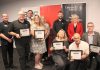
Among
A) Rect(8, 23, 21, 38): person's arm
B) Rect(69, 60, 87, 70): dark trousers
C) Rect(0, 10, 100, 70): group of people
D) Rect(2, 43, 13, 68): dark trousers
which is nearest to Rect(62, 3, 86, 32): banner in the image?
Rect(0, 10, 100, 70): group of people

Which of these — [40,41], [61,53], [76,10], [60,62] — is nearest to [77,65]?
[60,62]

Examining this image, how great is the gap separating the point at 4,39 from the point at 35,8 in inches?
104

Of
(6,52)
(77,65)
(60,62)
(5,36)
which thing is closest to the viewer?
(77,65)

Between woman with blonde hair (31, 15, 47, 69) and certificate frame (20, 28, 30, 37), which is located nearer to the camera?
certificate frame (20, 28, 30, 37)

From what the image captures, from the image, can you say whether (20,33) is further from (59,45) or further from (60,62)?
(60,62)

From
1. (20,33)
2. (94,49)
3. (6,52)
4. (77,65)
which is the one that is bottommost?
(77,65)

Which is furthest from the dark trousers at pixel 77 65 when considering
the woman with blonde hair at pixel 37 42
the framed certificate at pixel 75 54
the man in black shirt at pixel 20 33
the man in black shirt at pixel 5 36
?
the man in black shirt at pixel 5 36

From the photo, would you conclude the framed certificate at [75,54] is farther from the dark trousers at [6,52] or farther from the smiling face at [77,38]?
the dark trousers at [6,52]

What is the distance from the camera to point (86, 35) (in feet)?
17.3

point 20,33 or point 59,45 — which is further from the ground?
point 20,33

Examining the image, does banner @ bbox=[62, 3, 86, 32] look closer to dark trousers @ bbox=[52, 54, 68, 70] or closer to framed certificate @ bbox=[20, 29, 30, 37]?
dark trousers @ bbox=[52, 54, 68, 70]

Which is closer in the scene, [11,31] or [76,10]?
[11,31]

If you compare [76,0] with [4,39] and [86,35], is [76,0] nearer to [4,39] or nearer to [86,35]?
[86,35]

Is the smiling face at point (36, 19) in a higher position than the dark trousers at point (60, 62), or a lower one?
higher
